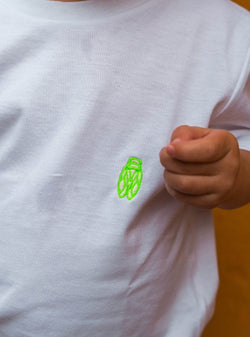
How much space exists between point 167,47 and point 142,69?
0.03 metres

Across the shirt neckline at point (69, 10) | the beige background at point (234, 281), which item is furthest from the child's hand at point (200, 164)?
the beige background at point (234, 281)

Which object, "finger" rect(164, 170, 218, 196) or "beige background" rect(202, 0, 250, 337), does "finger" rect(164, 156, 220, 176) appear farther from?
"beige background" rect(202, 0, 250, 337)

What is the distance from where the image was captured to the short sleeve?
0.41 m

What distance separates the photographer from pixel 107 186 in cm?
38

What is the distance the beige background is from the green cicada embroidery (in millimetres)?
382

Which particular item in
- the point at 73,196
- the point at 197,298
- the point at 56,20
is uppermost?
the point at 56,20

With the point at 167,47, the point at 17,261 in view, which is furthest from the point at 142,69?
the point at 17,261

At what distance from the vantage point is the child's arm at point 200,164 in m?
0.33

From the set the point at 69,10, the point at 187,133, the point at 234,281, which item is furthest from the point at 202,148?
the point at 234,281

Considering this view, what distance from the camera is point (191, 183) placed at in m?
0.35

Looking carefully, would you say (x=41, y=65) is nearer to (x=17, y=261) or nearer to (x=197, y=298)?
(x=17, y=261)

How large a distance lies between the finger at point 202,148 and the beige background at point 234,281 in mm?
402

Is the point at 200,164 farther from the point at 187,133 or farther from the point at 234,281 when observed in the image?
the point at 234,281

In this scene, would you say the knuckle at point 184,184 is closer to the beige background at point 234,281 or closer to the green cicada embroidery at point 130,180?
the green cicada embroidery at point 130,180
